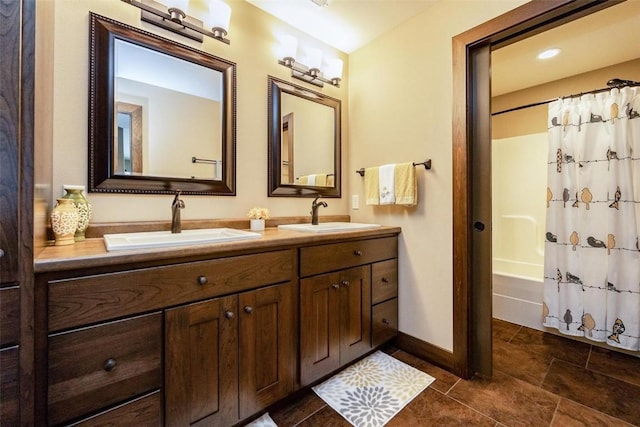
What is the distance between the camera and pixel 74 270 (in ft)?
2.70

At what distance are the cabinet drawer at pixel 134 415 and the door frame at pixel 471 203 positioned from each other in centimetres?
155

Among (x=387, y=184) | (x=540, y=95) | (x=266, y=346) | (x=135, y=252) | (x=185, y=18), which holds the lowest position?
(x=266, y=346)

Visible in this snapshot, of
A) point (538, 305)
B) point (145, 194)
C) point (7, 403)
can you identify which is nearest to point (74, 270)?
point (7, 403)

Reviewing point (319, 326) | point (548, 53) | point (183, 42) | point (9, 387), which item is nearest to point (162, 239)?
point (9, 387)

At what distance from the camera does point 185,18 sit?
4.91 ft

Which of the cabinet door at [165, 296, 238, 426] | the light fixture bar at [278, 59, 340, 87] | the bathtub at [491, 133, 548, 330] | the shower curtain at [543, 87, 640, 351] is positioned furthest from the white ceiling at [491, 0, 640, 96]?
the cabinet door at [165, 296, 238, 426]

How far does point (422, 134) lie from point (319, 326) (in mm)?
1367

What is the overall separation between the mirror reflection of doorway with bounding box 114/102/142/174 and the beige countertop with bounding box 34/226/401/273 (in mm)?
374

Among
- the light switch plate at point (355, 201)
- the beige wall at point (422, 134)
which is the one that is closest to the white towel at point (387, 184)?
A: the beige wall at point (422, 134)

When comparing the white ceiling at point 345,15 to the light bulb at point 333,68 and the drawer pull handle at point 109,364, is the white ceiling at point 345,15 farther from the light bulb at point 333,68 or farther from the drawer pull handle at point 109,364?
the drawer pull handle at point 109,364

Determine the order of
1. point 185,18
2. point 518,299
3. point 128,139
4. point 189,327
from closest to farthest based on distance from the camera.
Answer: point 189,327
point 128,139
point 185,18
point 518,299

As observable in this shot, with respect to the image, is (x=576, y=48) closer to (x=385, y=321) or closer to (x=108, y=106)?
(x=385, y=321)

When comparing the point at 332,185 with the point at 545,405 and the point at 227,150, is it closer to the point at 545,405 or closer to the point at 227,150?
the point at 227,150

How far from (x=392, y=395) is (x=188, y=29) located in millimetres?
2264
